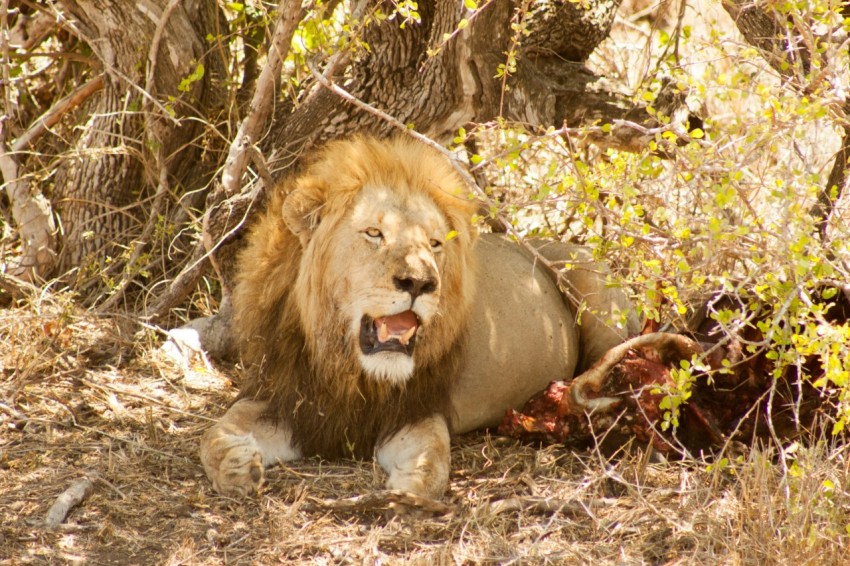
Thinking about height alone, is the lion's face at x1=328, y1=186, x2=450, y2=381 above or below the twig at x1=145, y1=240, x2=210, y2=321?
above

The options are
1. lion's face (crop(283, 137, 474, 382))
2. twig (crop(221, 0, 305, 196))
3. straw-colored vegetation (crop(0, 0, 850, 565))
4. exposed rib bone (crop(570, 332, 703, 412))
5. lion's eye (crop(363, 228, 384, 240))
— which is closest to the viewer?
straw-colored vegetation (crop(0, 0, 850, 565))

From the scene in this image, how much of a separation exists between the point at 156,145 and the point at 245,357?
5.49 ft

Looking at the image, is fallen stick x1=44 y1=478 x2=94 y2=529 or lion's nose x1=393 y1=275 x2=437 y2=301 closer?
fallen stick x1=44 y1=478 x2=94 y2=529

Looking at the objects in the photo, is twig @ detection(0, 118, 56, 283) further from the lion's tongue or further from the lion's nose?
the lion's nose

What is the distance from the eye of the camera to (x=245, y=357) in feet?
15.3

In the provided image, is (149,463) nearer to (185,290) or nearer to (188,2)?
(185,290)

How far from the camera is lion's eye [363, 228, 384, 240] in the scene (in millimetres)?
4070

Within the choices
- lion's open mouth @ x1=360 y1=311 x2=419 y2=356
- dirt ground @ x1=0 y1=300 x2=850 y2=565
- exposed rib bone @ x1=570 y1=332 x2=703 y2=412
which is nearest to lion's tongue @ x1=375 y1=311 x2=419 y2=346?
lion's open mouth @ x1=360 y1=311 x2=419 y2=356

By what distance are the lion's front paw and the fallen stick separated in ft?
1.49

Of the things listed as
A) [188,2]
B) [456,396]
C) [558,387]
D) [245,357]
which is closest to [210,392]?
[245,357]

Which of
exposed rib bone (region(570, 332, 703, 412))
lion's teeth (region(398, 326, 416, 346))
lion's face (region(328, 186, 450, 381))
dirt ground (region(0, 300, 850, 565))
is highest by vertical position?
lion's face (region(328, 186, 450, 381))

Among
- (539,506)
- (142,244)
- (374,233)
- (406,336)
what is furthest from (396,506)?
(142,244)

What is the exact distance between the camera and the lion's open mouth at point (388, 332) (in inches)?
157

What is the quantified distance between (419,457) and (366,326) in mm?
569
